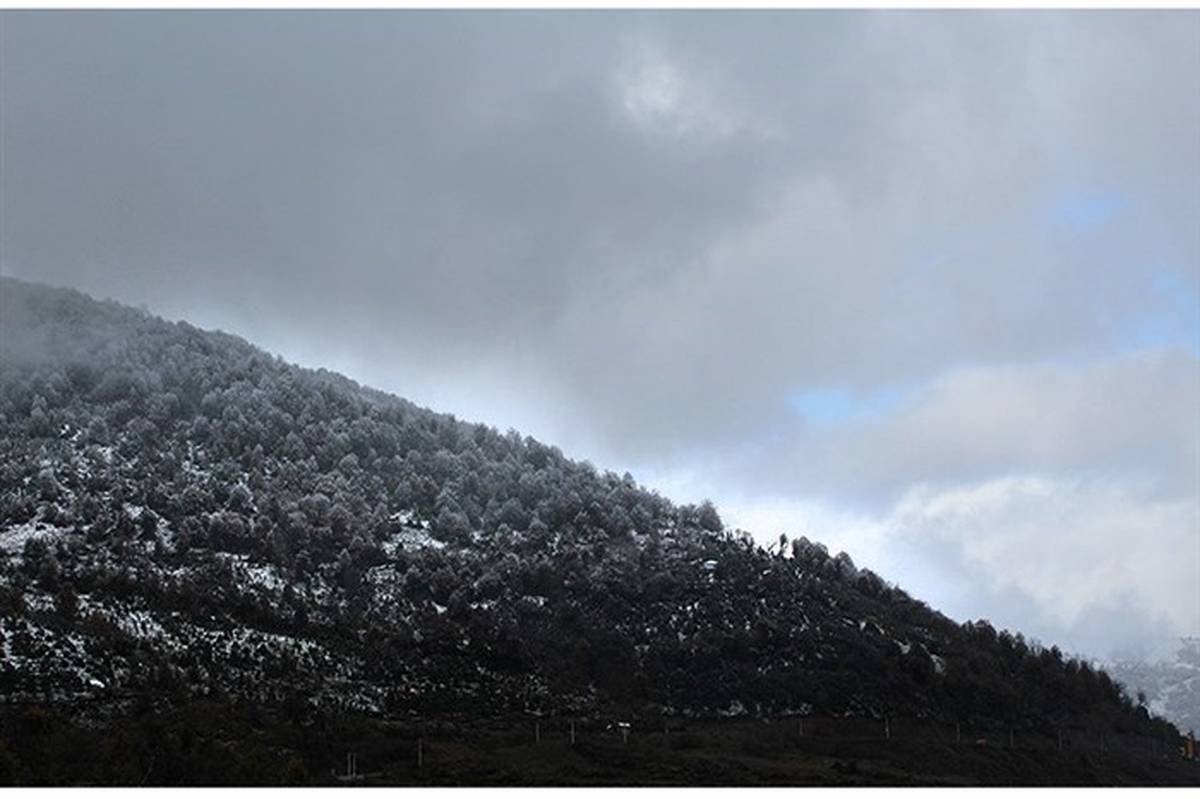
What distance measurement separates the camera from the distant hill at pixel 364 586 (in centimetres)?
8000

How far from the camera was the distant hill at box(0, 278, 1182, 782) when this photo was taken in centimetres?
8000

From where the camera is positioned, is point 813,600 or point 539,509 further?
point 539,509

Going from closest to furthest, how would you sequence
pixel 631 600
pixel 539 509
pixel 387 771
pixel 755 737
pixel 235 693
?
pixel 387 771, pixel 235 693, pixel 755 737, pixel 631 600, pixel 539 509

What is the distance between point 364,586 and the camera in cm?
9931

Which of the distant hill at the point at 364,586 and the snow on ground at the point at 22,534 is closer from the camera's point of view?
the distant hill at the point at 364,586

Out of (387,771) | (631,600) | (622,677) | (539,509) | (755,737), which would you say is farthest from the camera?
(539,509)

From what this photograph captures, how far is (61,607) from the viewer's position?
267 ft

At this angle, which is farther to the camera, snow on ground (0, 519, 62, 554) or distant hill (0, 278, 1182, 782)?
snow on ground (0, 519, 62, 554)

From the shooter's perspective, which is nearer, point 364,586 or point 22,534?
point 22,534

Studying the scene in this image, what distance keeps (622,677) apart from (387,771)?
97.7 feet

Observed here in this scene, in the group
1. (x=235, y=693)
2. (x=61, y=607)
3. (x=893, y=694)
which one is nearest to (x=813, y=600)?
(x=893, y=694)

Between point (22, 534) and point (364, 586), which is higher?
point (22, 534)

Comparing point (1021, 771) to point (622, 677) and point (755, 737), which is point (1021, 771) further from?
point (622, 677)

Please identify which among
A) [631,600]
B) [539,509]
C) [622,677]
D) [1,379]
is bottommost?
[622,677]
